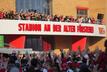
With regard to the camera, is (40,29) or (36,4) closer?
(40,29)

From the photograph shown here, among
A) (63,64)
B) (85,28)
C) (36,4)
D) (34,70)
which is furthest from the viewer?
Result: (36,4)

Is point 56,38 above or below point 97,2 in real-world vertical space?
below

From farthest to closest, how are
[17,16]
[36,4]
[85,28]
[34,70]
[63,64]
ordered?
[36,4] < [85,28] < [17,16] < [63,64] < [34,70]

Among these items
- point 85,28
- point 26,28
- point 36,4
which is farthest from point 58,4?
point 26,28

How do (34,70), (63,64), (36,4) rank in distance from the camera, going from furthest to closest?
1. (36,4)
2. (63,64)
3. (34,70)

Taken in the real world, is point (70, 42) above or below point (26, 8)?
below

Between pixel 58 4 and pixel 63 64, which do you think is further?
pixel 58 4

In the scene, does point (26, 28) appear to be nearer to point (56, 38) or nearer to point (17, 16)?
point (17, 16)

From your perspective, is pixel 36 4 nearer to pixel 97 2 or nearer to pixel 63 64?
pixel 97 2

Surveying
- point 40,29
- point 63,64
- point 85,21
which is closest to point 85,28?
point 85,21

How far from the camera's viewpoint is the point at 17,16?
Answer: 140 feet

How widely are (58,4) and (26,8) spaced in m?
3.98

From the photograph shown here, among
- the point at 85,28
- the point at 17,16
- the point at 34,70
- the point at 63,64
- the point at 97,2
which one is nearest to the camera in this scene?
the point at 34,70

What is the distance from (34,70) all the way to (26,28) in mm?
26506
